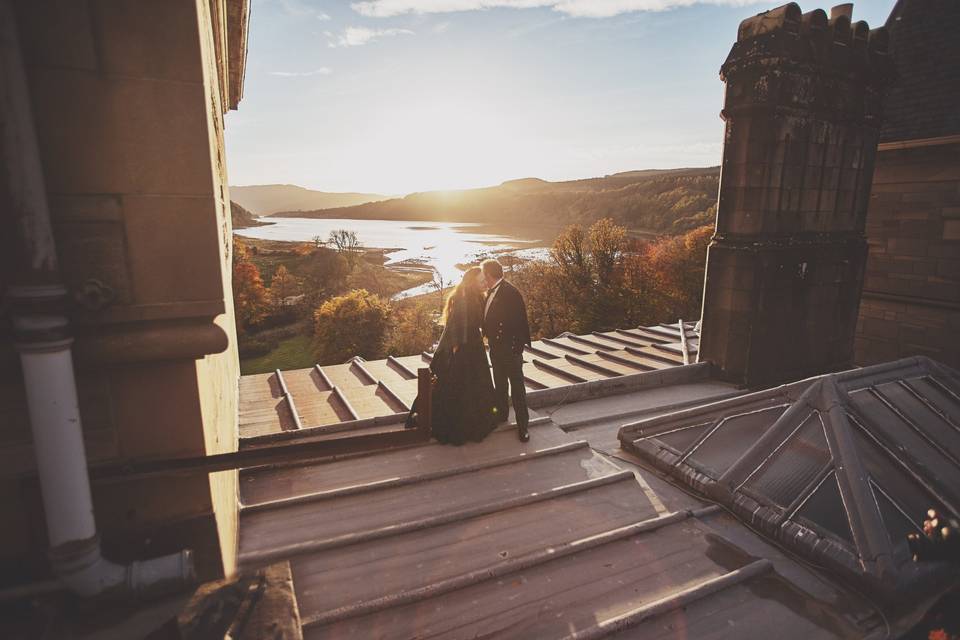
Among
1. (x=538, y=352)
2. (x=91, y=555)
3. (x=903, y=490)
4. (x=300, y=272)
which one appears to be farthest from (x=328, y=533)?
(x=300, y=272)

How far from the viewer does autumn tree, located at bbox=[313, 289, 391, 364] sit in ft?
165

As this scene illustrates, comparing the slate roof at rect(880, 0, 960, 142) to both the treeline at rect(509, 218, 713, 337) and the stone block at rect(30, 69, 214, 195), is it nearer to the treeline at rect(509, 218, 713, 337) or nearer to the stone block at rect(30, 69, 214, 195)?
the stone block at rect(30, 69, 214, 195)

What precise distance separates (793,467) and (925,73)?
13044mm

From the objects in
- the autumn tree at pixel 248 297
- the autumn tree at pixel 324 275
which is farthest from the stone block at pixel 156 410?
the autumn tree at pixel 324 275

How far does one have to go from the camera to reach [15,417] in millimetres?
2430

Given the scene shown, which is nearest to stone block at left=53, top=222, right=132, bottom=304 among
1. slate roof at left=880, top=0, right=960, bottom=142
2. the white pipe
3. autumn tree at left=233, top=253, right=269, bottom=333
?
the white pipe

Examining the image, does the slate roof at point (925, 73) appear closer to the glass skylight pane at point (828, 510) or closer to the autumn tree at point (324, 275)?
the glass skylight pane at point (828, 510)

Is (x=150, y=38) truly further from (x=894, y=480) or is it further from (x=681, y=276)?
(x=681, y=276)

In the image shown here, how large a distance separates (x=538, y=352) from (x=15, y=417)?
31.7 ft

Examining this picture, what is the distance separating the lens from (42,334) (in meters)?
2.23

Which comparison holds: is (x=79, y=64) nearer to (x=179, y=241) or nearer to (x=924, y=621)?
(x=179, y=241)

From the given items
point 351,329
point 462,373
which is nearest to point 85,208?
point 462,373

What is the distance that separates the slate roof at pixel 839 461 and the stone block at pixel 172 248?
16.4 ft

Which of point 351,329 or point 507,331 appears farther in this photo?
point 351,329
